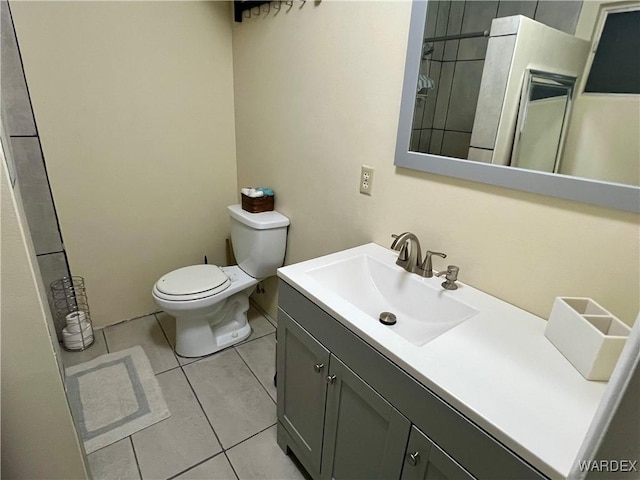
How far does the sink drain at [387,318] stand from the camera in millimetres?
1193

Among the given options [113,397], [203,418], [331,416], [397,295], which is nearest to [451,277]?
[397,295]

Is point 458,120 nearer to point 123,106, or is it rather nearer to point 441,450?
point 441,450

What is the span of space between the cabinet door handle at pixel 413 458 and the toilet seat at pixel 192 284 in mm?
1293

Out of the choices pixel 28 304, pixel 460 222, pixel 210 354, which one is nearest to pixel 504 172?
pixel 460 222

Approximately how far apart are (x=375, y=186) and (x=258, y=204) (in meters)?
0.83

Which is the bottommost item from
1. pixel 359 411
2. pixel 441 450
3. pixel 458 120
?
pixel 359 411

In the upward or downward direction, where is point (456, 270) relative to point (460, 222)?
downward

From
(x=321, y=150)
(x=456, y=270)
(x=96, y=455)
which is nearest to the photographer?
(x=456, y=270)

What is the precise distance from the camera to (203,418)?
5.48ft

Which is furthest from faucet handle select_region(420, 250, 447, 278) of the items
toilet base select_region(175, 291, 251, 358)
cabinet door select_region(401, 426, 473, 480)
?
toilet base select_region(175, 291, 251, 358)

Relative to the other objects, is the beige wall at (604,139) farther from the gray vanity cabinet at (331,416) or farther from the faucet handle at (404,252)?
the gray vanity cabinet at (331,416)

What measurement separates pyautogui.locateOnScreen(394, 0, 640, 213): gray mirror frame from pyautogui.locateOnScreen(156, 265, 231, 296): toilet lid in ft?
3.84

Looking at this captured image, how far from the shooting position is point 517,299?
1.09 m

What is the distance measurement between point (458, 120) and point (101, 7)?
1.78 metres
